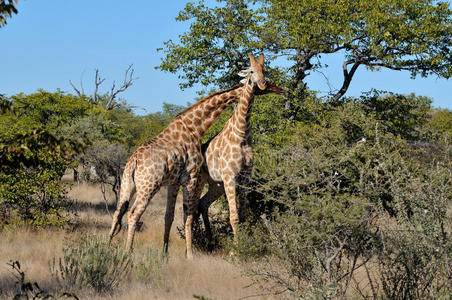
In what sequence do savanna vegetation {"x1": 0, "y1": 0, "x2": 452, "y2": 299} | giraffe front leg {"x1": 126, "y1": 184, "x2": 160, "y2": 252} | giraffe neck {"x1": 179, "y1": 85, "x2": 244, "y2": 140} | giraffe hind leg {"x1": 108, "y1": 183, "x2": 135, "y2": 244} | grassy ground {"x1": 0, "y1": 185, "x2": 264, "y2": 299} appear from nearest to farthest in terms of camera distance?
1. savanna vegetation {"x1": 0, "y1": 0, "x2": 452, "y2": 299}
2. grassy ground {"x1": 0, "y1": 185, "x2": 264, "y2": 299}
3. giraffe front leg {"x1": 126, "y1": 184, "x2": 160, "y2": 252}
4. giraffe hind leg {"x1": 108, "y1": 183, "x2": 135, "y2": 244}
5. giraffe neck {"x1": 179, "y1": 85, "x2": 244, "y2": 140}

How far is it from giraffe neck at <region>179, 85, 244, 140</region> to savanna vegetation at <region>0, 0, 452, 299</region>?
4.42 feet

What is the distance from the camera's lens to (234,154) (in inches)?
365

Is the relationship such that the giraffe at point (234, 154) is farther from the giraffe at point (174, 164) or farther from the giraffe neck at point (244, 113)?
the giraffe at point (174, 164)

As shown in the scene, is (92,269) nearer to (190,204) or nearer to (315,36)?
(190,204)

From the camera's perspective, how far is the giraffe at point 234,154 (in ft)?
30.2

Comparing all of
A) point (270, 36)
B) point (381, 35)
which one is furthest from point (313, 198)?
point (270, 36)

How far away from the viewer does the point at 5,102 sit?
4.29 meters

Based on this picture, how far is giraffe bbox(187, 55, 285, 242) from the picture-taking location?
920 centimetres

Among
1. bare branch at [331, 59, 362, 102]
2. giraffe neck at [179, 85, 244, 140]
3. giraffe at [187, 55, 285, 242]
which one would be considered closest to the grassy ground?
giraffe at [187, 55, 285, 242]

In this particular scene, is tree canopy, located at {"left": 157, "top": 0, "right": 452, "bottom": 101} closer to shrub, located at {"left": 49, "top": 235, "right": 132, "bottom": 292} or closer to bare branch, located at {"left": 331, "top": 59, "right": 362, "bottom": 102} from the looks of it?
bare branch, located at {"left": 331, "top": 59, "right": 362, "bottom": 102}

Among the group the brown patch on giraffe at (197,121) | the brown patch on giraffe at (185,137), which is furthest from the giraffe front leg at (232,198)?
the brown patch on giraffe at (197,121)

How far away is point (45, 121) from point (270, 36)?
11033 millimetres

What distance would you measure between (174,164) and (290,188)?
9.34 feet

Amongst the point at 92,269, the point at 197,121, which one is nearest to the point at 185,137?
the point at 197,121
